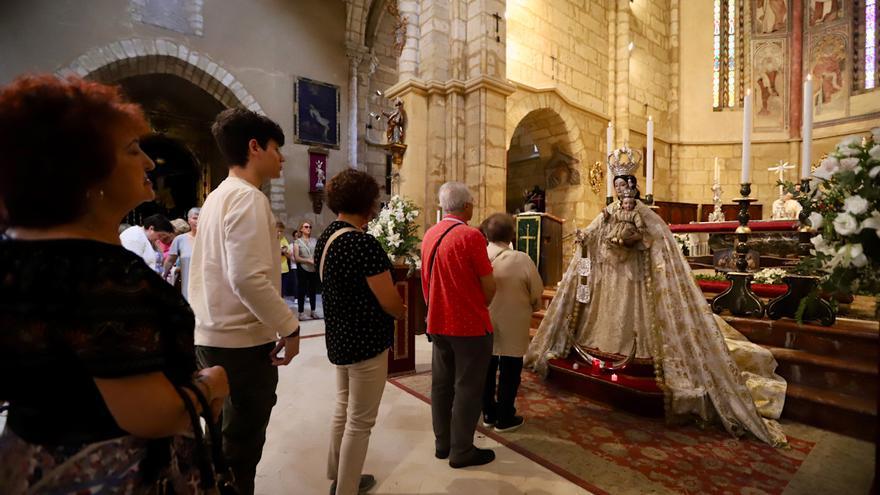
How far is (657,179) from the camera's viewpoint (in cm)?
1159

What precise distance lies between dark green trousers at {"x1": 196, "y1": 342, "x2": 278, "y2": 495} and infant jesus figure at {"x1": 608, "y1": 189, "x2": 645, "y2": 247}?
282 centimetres

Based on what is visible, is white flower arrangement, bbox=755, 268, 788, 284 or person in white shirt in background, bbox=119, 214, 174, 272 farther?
white flower arrangement, bbox=755, 268, 788, 284

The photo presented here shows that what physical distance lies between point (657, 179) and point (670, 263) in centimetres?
958

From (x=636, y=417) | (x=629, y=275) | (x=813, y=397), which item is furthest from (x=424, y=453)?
(x=813, y=397)

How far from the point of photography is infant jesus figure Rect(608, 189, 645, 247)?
132 inches

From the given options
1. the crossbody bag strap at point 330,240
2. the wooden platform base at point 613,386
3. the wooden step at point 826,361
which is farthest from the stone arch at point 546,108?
the crossbody bag strap at point 330,240

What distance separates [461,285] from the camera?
2.47 m

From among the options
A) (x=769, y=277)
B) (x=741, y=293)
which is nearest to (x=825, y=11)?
(x=769, y=277)

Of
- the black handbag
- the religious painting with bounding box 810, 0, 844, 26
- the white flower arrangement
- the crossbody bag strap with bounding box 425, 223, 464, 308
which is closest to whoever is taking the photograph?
the black handbag

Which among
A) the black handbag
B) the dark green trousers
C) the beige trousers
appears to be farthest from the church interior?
the black handbag

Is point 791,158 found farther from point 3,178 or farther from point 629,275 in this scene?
point 3,178

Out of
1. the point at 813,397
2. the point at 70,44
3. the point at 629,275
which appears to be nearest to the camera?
the point at 813,397

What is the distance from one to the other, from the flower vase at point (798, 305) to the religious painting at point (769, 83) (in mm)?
10763

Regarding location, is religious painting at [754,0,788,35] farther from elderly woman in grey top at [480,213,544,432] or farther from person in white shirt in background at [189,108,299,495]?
person in white shirt in background at [189,108,299,495]
